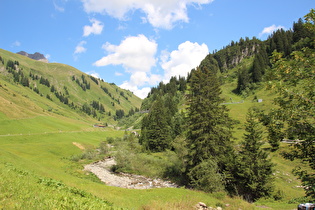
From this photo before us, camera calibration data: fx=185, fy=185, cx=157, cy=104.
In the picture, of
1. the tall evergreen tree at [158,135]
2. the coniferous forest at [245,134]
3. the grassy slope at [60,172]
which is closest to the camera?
the coniferous forest at [245,134]

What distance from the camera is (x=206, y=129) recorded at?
3581 cm

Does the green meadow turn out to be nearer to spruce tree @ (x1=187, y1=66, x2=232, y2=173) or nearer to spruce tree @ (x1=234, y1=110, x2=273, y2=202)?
spruce tree @ (x1=234, y1=110, x2=273, y2=202)

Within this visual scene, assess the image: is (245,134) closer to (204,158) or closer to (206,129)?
(206,129)

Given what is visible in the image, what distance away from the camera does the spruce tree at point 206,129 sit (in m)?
34.7

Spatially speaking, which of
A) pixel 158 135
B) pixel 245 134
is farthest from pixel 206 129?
pixel 158 135

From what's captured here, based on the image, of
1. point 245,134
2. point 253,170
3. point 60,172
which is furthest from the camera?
point 60,172

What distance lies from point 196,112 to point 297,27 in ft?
480

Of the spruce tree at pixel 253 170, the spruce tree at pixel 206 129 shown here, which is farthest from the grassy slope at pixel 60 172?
the spruce tree at pixel 206 129

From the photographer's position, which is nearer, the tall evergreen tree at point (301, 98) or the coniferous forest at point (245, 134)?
the tall evergreen tree at point (301, 98)

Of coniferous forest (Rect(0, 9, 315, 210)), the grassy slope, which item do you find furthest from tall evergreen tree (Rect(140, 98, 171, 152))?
the grassy slope

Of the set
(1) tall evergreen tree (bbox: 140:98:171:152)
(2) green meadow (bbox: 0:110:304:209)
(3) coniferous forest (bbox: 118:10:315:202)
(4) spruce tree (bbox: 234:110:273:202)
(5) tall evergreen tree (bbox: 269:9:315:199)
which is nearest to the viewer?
(2) green meadow (bbox: 0:110:304:209)

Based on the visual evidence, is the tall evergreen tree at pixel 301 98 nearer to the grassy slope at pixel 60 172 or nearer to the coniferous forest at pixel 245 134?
the coniferous forest at pixel 245 134

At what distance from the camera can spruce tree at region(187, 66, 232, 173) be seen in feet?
114

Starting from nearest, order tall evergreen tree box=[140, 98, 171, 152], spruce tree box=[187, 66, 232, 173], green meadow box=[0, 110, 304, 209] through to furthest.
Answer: green meadow box=[0, 110, 304, 209] < spruce tree box=[187, 66, 232, 173] < tall evergreen tree box=[140, 98, 171, 152]
